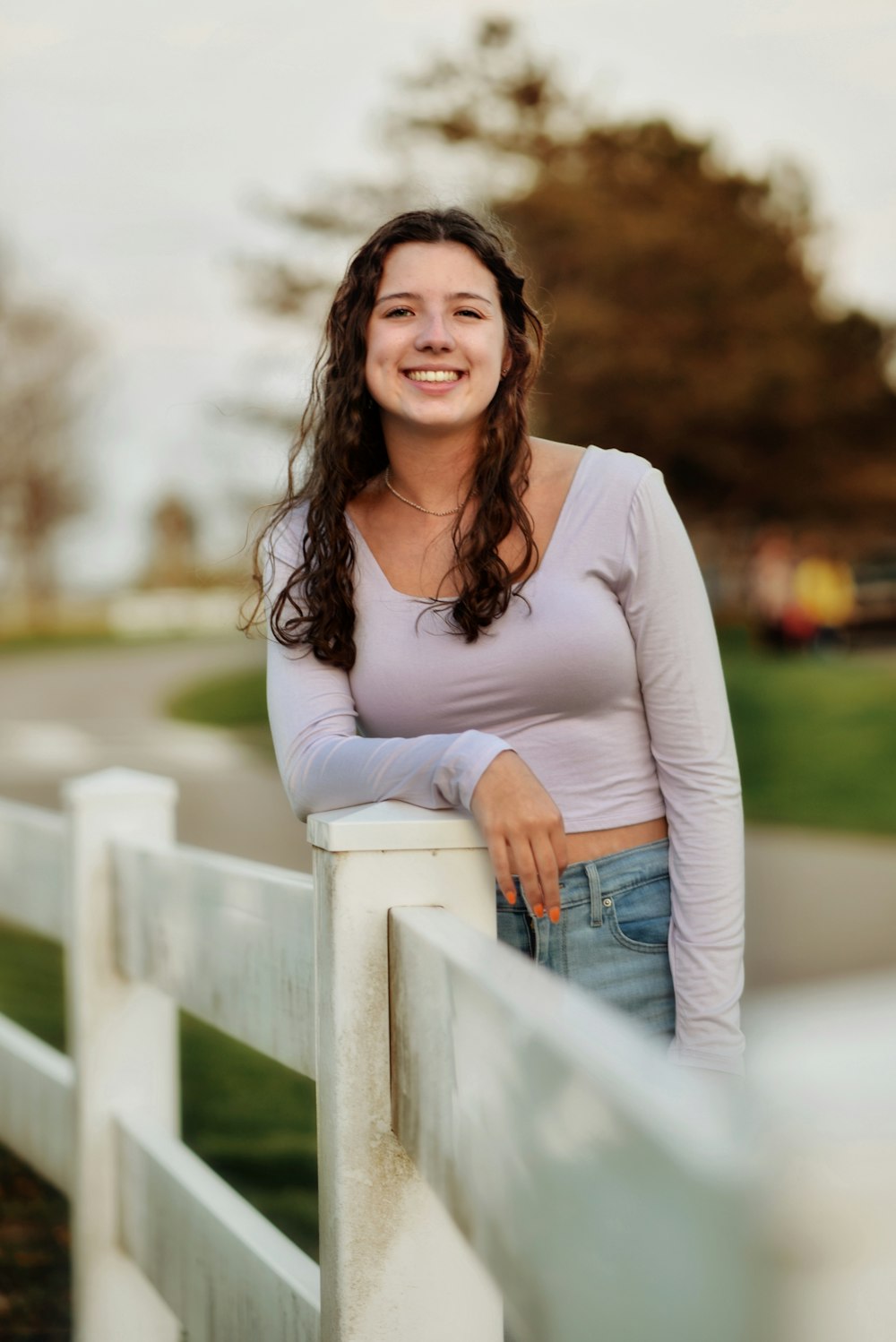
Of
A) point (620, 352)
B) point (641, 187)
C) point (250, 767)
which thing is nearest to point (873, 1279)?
point (250, 767)

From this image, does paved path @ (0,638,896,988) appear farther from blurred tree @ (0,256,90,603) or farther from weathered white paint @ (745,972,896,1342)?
blurred tree @ (0,256,90,603)

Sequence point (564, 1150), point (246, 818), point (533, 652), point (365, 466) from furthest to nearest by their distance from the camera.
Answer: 1. point (246, 818)
2. point (365, 466)
3. point (533, 652)
4. point (564, 1150)

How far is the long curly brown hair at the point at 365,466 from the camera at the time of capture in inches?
90.7

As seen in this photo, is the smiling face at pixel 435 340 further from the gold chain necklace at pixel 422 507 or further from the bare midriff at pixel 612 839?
the bare midriff at pixel 612 839

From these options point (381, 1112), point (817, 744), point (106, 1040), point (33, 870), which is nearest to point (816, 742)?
point (817, 744)

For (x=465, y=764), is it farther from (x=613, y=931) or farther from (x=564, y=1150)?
(x=564, y=1150)

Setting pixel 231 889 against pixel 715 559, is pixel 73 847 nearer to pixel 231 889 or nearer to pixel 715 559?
pixel 231 889

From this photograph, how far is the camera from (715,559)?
121ft

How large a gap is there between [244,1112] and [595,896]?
10.5 feet

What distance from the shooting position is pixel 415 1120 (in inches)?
66.7

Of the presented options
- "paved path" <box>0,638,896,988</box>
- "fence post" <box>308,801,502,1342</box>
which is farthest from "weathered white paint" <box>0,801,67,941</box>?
"paved path" <box>0,638,896,988</box>

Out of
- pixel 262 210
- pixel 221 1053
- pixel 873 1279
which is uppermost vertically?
pixel 262 210

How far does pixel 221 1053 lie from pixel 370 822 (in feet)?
14.6

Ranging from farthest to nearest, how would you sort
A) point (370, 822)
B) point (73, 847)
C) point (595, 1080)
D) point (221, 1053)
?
1. point (221, 1053)
2. point (73, 847)
3. point (370, 822)
4. point (595, 1080)
